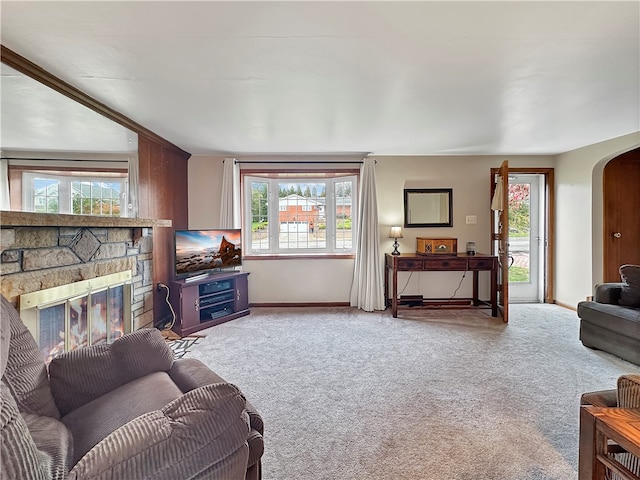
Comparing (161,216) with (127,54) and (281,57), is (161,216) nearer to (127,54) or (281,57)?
(127,54)

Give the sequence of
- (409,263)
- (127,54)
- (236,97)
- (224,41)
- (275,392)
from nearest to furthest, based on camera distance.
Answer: (224,41), (127,54), (275,392), (236,97), (409,263)

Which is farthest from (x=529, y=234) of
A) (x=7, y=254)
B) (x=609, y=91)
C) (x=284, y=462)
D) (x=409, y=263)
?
(x=7, y=254)

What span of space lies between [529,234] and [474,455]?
4.14 meters

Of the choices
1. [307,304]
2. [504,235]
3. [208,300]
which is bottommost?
[307,304]

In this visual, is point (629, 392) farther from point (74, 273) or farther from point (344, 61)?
point (74, 273)

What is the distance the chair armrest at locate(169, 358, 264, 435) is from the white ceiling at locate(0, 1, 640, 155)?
1.70m

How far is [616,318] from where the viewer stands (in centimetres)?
277

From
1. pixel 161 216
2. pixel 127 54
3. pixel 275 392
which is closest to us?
pixel 127 54

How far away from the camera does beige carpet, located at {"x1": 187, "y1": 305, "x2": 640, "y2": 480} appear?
1.59 m

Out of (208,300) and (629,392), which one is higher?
(629,392)

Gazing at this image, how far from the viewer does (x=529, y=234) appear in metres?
4.79

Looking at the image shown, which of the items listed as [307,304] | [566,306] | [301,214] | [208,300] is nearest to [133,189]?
[208,300]

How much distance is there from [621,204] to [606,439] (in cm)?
426

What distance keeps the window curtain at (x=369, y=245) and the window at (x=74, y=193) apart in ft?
9.39
